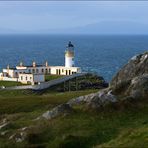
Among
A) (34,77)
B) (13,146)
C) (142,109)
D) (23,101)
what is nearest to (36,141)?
(13,146)

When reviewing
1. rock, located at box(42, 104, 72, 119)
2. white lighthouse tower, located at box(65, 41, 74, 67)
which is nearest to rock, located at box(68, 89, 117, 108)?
rock, located at box(42, 104, 72, 119)

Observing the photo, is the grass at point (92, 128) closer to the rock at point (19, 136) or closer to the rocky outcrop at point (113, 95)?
the rock at point (19, 136)

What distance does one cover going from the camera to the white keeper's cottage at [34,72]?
362ft

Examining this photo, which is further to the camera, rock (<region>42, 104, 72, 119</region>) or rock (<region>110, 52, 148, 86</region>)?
rock (<region>110, 52, 148, 86</region>)

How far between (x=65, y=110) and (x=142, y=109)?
5.58m

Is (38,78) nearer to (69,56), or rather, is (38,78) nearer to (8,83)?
(8,83)

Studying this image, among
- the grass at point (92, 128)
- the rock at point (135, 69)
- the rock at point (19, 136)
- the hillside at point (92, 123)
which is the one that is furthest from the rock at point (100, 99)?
the rock at point (135, 69)

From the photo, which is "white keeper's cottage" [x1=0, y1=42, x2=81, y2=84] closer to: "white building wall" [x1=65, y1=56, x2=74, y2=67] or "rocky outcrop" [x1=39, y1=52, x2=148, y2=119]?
"white building wall" [x1=65, y1=56, x2=74, y2=67]

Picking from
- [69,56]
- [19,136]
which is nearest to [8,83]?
[69,56]

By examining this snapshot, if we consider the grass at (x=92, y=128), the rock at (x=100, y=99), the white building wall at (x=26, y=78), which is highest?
the rock at (x=100, y=99)

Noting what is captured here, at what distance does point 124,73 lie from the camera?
180 ft

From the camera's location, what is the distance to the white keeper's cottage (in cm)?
11044

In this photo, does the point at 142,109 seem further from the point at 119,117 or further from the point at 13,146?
the point at 13,146

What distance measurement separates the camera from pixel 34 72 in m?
119
